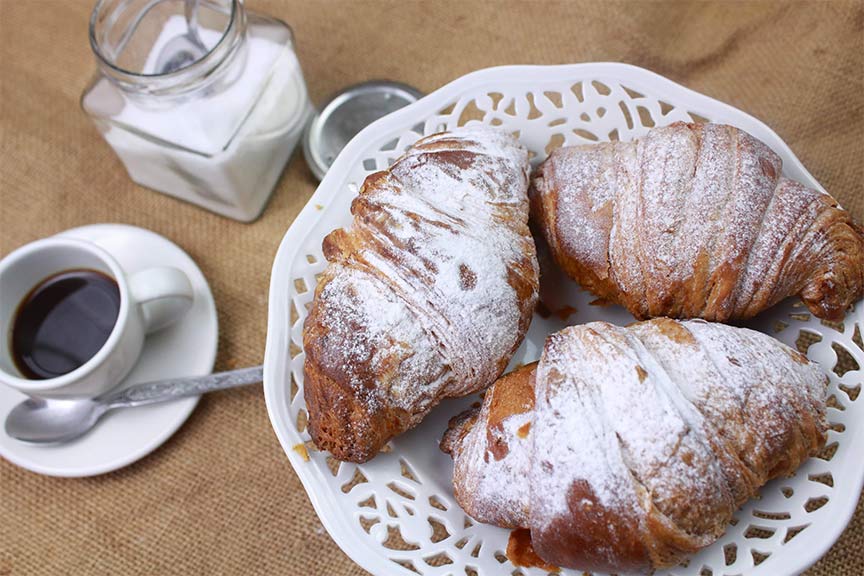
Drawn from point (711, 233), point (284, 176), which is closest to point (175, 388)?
point (284, 176)

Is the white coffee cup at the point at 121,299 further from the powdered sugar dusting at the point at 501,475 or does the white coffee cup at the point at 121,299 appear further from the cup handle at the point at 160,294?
the powdered sugar dusting at the point at 501,475

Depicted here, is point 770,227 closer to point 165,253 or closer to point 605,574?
point 605,574

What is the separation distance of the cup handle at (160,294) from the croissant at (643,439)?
0.76 meters

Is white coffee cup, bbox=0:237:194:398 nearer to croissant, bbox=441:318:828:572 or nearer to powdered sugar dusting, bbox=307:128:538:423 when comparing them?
powdered sugar dusting, bbox=307:128:538:423

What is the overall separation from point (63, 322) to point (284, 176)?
0.63m

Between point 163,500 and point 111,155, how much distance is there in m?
0.91

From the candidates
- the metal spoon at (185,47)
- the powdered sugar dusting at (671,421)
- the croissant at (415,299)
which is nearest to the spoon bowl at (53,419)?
the croissant at (415,299)

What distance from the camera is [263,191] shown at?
196 centimetres

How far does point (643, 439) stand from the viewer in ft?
3.70

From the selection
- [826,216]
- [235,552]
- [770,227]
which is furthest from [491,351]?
[235,552]

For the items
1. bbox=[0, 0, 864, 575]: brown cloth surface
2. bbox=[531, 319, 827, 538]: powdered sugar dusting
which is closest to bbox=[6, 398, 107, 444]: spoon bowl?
bbox=[0, 0, 864, 575]: brown cloth surface

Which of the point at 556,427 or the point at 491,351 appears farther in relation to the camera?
the point at 491,351

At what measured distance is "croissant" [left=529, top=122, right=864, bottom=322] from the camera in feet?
4.27

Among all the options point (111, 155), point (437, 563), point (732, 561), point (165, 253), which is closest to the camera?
point (732, 561)
